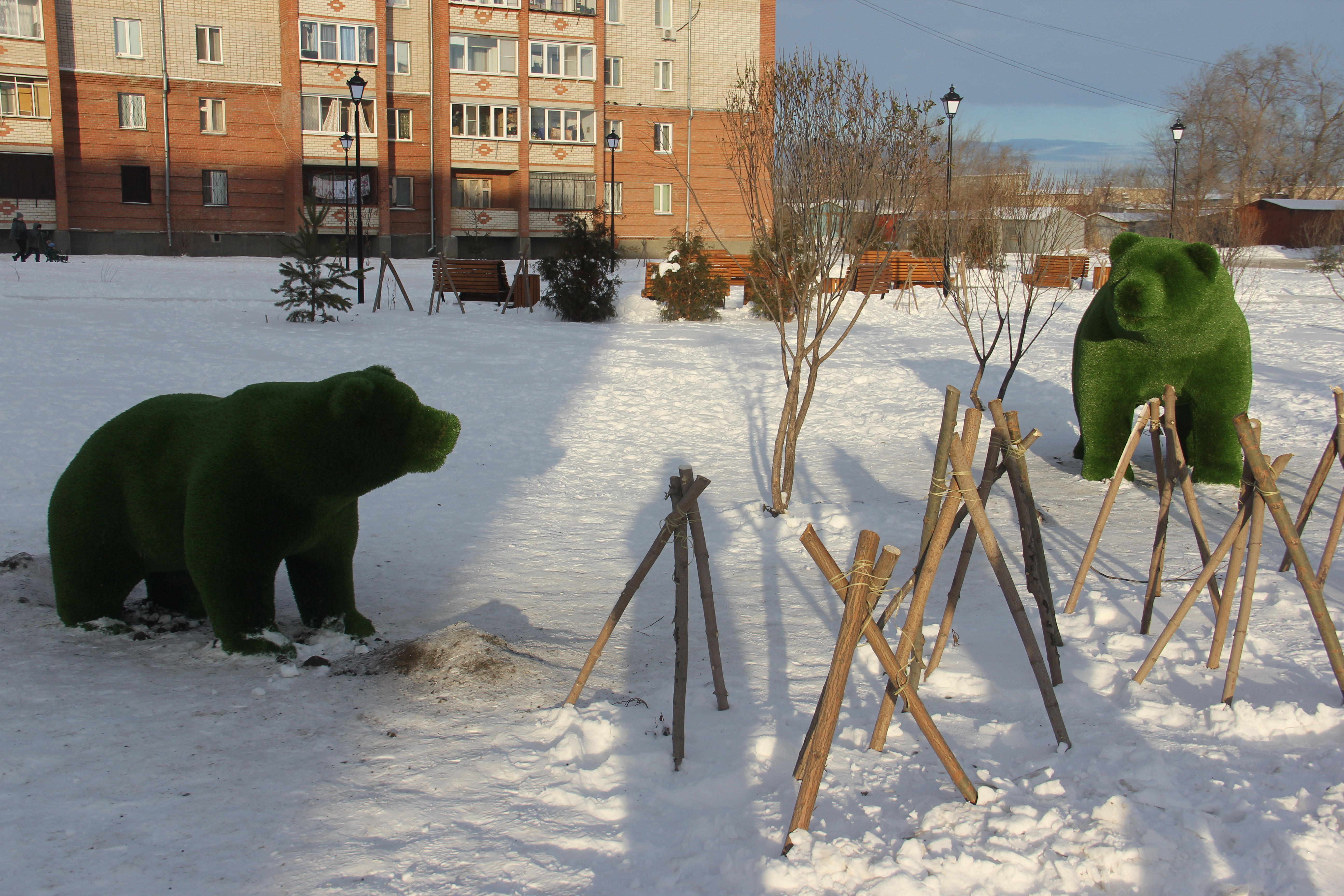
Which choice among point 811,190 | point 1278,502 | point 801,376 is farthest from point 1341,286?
point 1278,502

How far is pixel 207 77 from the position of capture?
33.4 metres

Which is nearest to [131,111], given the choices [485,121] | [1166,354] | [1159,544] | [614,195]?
[485,121]

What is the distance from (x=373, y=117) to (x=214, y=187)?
625cm

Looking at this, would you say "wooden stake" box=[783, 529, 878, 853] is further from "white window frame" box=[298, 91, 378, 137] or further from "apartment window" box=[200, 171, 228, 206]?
"apartment window" box=[200, 171, 228, 206]

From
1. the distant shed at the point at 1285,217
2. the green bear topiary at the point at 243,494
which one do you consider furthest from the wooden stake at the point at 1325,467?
the distant shed at the point at 1285,217

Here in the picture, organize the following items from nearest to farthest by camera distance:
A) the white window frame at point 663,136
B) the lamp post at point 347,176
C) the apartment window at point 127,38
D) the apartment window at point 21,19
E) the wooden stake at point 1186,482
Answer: the wooden stake at point 1186,482, the lamp post at point 347,176, the apartment window at point 21,19, the apartment window at point 127,38, the white window frame at point 663,136

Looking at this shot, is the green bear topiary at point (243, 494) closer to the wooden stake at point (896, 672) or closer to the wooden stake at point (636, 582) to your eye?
the wooden stake at point (636, 582)

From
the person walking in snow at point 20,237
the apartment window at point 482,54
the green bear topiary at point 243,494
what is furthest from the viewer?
the apartment window at point 482,54

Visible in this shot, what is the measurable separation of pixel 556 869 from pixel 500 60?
37.4 metres

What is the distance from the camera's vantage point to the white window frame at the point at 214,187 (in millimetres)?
33844

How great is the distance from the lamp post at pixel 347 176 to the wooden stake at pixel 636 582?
2218cm

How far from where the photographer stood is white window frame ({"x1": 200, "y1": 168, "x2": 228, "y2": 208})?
33844mm

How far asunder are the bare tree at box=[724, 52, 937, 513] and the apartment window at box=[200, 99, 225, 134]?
3237 cm

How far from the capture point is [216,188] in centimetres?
3412
